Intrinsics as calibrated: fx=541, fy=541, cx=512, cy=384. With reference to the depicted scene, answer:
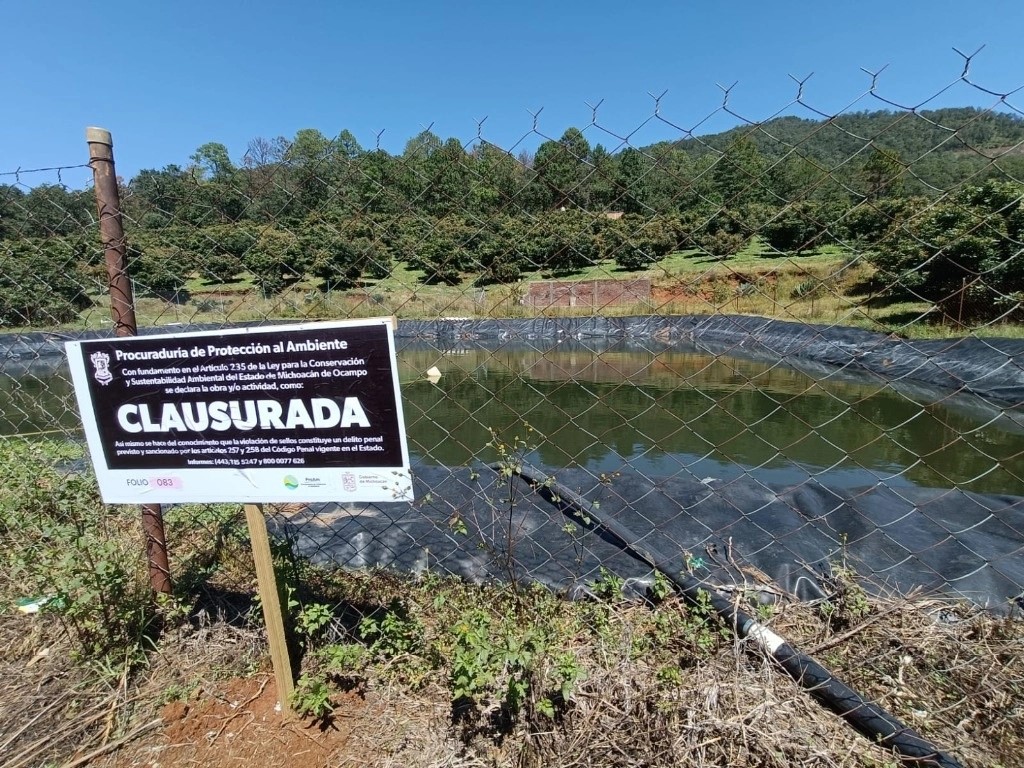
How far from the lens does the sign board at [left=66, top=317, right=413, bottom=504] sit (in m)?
1.38

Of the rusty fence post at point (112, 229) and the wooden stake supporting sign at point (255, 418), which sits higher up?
the rusty fence post at point (112, 229)

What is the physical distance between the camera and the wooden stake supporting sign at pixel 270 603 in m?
1.50

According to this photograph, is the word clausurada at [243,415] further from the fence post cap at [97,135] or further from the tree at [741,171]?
the tree at [741,171]

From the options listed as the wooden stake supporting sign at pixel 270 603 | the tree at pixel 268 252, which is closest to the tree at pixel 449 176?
the tree at pixel 268 252

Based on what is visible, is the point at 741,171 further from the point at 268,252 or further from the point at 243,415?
the point at 268,252

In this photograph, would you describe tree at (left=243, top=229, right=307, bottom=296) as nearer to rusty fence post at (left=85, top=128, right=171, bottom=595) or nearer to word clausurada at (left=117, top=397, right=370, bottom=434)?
rusty fence post at (left=85, top=128, right=171, bottom=595)

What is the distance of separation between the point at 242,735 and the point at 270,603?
355 millimetres

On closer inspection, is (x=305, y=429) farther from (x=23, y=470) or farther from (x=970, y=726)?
(x=23, y=470)

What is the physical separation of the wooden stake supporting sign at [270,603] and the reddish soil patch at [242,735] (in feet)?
0.27

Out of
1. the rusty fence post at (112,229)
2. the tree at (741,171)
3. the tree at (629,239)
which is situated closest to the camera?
the tree at (741,171)

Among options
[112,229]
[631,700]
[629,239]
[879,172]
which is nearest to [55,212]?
[112,229]

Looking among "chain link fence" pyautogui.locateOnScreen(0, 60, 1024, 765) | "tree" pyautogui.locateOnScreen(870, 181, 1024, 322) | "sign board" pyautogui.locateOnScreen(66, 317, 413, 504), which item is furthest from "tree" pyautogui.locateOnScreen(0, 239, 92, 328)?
"tree" pyautogui.locateOnScreen(870, 181, 1024, 322)

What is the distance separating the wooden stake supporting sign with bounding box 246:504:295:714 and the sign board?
0.09 metres

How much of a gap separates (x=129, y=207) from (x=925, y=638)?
310 centimetres
